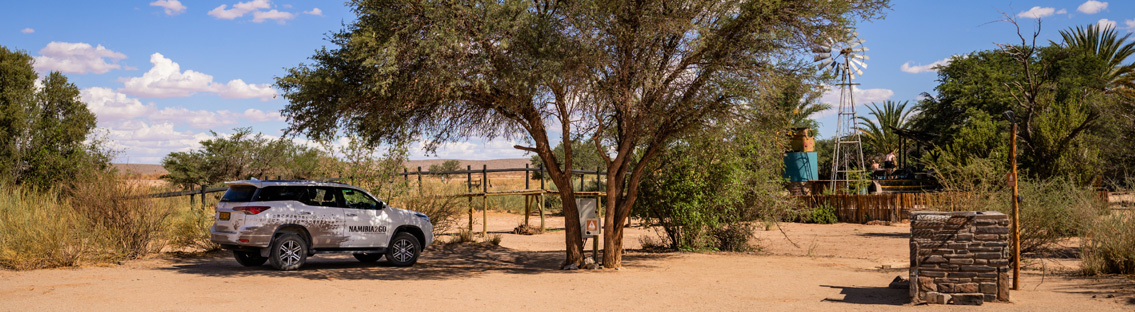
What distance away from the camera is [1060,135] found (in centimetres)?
2431

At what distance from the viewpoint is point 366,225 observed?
14.2m

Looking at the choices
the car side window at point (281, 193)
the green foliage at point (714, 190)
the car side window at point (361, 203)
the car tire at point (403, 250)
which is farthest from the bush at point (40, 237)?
the green foliage at point (714, 190)

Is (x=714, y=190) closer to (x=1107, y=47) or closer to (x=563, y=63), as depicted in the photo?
(x=563, y=63)

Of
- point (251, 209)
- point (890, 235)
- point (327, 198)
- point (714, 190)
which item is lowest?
point (890, 235)

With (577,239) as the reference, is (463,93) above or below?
above

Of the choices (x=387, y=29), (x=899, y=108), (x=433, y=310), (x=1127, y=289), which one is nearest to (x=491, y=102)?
(x=387, y=29)

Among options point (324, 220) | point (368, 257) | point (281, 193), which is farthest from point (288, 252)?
point (368, 257)

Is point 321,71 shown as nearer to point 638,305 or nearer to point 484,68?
point 484,68

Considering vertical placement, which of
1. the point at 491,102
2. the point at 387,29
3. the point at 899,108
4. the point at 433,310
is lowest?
the point at 433,310

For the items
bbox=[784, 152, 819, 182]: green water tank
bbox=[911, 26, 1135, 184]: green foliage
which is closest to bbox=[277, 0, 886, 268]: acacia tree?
bbox=[911, 26, 1135, 184]: green foliage

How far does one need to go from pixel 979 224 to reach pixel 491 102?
744 centimetres

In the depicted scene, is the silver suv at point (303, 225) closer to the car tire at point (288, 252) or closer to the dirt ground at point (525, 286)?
the car tire at point (288, 252)

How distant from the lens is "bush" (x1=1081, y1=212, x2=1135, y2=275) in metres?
11.3

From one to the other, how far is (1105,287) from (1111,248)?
137 cm
